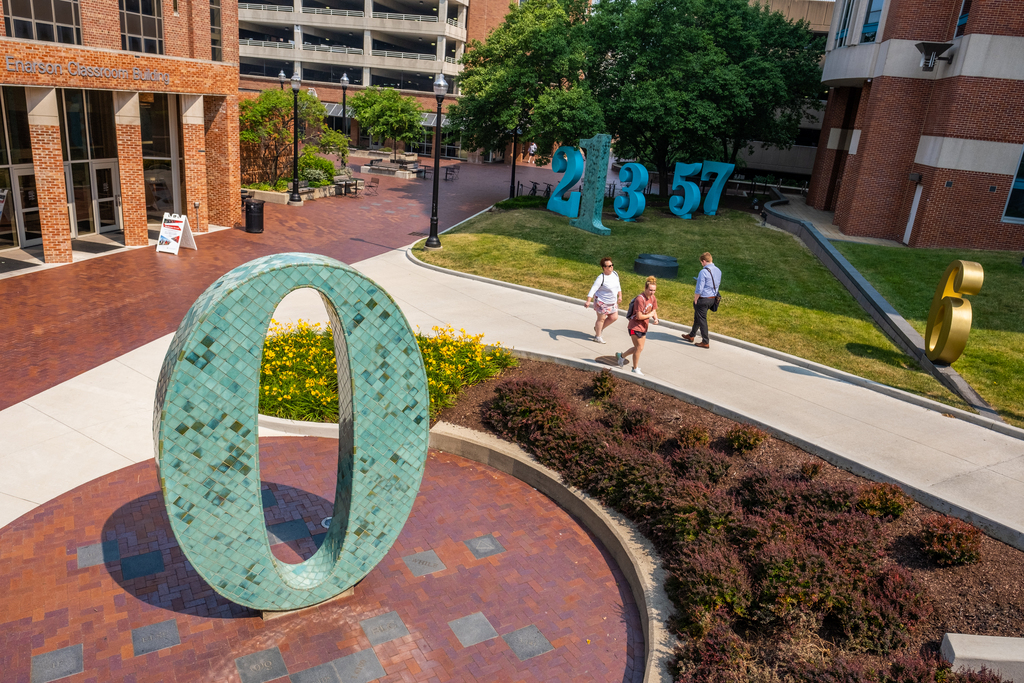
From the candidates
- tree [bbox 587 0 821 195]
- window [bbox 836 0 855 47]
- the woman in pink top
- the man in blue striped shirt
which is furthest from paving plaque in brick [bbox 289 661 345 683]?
window [bbox 836 0 855 47]

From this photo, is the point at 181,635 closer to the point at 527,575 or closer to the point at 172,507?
the point at 172,507

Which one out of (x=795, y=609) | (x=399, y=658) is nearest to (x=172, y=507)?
(x=399, y=658)

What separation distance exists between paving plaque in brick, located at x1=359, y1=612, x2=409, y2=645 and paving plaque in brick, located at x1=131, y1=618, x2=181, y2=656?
159 centimetres

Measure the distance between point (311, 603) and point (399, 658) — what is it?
99 centimetres

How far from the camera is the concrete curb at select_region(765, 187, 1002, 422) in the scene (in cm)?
1277

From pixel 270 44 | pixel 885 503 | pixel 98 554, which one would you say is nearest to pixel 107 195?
pixel 98 554

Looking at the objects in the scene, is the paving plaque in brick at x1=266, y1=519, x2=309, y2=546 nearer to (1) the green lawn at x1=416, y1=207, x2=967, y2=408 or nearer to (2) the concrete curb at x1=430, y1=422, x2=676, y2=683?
(2) the concrete curb at x1=430, y1=422, x2=676, y2=683

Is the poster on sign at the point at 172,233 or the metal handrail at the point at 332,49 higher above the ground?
the metal handrail at the point at 332,49

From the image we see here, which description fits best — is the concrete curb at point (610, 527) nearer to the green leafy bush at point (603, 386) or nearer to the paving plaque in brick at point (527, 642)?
the paving plaque in brick at point (527, 642)

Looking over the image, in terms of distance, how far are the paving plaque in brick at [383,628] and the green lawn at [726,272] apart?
10.2 metres

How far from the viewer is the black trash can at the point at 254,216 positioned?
2378 centimetres

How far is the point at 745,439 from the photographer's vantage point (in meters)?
9.44

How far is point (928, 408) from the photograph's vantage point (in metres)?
12.1

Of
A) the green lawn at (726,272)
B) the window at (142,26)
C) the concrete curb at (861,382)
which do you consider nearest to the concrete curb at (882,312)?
the green lawn at (726,272)
